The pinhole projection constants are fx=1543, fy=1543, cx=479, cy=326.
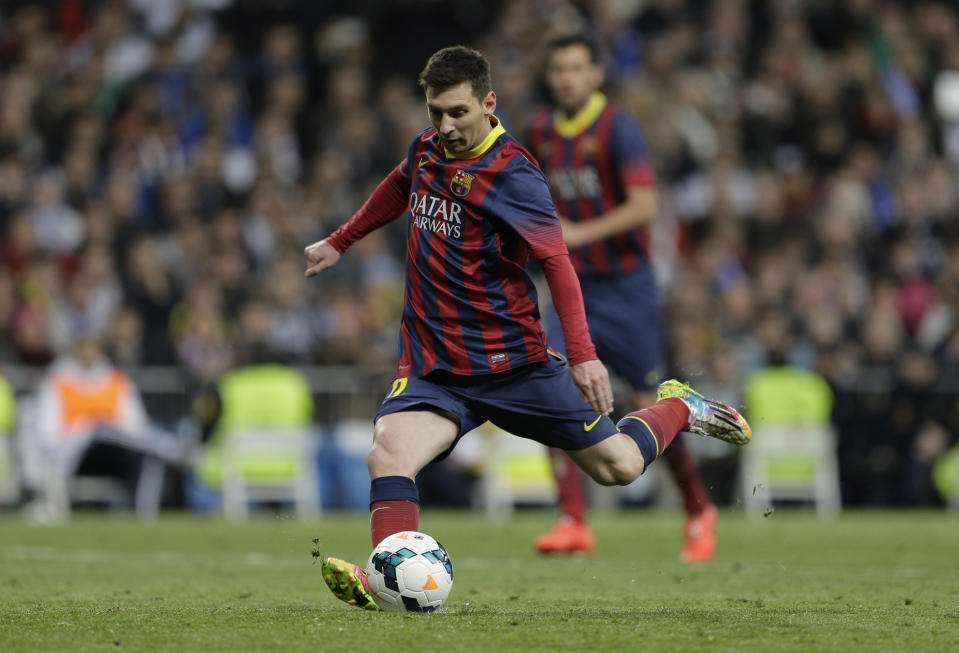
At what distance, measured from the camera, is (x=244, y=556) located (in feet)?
31.3

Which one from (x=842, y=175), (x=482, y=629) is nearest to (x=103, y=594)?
(x=482, y=629)

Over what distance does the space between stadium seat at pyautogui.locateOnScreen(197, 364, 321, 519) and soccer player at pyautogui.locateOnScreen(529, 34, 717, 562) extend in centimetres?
608

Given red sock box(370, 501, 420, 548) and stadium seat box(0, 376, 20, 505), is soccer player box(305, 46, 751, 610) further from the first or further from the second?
stadium seat box(0, 376, 20, 505)

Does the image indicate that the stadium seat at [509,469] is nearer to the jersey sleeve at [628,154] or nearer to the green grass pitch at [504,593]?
the green grass pitch at [504,593]

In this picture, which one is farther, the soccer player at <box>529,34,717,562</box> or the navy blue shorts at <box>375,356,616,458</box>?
the soccer player at <box>529,34,717,562</box>

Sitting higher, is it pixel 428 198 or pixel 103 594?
pixel 428 198

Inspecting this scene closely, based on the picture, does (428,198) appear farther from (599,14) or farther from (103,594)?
(599,14)

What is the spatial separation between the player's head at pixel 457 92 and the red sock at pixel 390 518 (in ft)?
4.61

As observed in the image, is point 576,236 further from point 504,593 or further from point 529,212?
point 529,212

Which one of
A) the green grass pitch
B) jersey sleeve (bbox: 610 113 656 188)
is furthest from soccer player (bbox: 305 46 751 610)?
jersey sleeve (bbox: 610 113 656 188)

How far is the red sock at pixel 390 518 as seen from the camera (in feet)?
19.3

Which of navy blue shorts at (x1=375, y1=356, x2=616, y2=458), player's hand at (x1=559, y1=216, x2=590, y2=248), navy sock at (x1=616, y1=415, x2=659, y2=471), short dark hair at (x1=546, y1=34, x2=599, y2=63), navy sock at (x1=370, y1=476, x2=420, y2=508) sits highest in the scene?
short dark hair at (x1=546, y1=34, x2=599, y2=63)

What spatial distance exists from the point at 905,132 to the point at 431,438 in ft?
45.0

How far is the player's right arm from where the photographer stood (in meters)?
6.55
